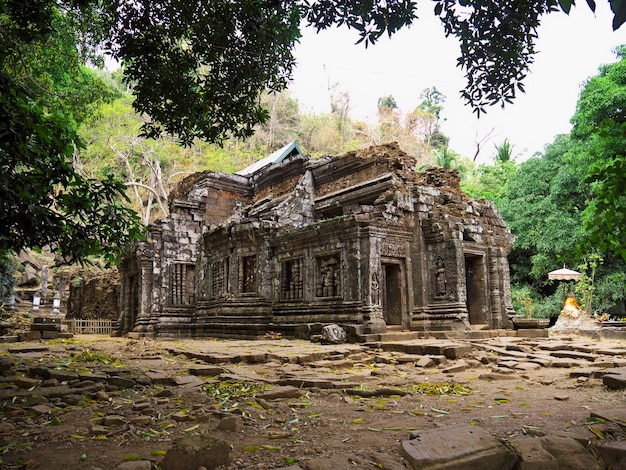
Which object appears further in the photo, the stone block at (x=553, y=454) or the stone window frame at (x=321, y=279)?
the stone window frame at (x=321, y=279)

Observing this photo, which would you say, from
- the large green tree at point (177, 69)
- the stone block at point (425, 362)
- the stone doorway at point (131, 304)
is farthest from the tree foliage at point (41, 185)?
the stone doorway at point (131, 304)

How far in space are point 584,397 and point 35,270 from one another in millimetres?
33378

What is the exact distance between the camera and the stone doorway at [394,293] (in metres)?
13.7

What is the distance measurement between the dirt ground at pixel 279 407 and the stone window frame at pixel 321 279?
4.92 metres

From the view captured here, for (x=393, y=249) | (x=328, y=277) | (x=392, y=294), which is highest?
(x=393, y=249)

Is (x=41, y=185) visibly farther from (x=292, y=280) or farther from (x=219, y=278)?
(x=219, y=278)

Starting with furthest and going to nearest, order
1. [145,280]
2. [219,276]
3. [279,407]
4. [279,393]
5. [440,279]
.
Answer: [145,280], [219,276], [440,279], [279,393], [279,407]

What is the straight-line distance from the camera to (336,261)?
1355cm

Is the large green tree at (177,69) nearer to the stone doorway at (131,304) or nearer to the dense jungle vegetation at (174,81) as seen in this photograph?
the dense jungle vegetation at (174,81)

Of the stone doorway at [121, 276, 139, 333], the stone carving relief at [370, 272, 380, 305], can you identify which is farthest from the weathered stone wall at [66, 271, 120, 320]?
the stone carving relief at [370, 272, 380, 305]

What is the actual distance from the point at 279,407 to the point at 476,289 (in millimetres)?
11004

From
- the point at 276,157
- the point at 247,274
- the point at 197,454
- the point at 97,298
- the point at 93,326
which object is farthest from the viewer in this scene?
the point at 97,298

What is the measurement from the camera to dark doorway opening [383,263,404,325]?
1374 cm

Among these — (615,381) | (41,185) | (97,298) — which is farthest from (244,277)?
(97,298)
